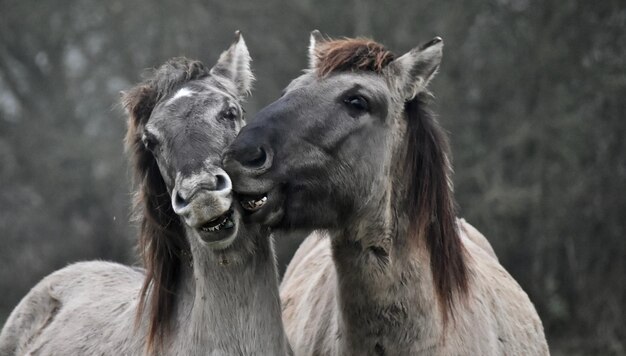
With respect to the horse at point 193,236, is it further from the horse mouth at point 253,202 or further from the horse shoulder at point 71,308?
the horse shoulder at point 71,308

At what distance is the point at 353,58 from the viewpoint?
4.67 meters

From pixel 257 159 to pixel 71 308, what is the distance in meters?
2.60

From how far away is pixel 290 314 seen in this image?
591 cm

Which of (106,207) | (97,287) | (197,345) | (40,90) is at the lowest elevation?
(197,345)

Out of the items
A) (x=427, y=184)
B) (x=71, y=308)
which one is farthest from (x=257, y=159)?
(x=71, y=308)

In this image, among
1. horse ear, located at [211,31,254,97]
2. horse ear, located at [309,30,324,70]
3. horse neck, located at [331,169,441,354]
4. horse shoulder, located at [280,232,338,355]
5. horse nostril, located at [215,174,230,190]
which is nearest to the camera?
horse nostril, located at [215,174,230,190]

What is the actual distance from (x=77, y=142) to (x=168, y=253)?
14951 mm

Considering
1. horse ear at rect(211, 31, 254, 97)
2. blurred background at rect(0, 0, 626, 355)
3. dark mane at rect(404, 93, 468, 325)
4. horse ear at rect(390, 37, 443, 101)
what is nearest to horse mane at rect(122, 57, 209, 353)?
horse ear at rect(211, 31, 254, 97)

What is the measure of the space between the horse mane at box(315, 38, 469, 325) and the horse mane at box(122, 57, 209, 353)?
0.83m

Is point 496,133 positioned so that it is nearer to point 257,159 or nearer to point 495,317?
point 495,317

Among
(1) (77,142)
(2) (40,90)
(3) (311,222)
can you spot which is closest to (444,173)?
(3) (311,222)

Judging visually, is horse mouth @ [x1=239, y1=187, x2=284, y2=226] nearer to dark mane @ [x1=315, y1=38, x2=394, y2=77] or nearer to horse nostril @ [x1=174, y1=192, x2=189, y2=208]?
horse nostril @ [x1=174, y1=192, x2=189, y2=208]

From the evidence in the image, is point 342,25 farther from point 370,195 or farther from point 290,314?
point 370,195

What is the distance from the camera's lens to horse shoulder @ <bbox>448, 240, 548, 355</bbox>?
4.75 m
